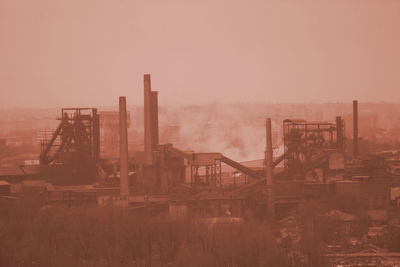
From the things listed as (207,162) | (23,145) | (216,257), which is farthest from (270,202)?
(23,145)

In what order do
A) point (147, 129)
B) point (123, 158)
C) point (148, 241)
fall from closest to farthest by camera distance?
point (148, 241)
point (123, 158)
point (147, 129)

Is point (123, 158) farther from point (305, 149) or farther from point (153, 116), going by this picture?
point (305, 149)

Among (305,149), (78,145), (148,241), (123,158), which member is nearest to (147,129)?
(123,158)

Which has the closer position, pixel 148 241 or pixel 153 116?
pixel 148 241

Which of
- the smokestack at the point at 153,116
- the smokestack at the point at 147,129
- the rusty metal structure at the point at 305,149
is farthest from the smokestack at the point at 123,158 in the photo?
the rusty metal structure at the point at 305,149

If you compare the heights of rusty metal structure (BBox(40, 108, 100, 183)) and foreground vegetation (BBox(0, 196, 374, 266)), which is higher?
rusty metal structure (BBox(40, 108, 100, 183))

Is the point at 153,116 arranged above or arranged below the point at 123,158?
above

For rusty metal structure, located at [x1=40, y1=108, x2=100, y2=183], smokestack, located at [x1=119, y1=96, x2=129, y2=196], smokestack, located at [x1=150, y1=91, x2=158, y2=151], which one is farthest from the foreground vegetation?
rusty metal structure, located at [x1=40, y1=108, x2=100, y2=183]

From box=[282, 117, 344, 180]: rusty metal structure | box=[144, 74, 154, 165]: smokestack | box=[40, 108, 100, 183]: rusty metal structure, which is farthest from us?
box=[40, 108, 100, 183]: rusty metal structure

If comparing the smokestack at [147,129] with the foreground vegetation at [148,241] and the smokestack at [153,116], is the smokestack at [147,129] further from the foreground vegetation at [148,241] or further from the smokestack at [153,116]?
the foreground vegetation at [148,241]

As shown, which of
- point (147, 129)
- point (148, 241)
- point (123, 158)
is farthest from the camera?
point (147, 129)

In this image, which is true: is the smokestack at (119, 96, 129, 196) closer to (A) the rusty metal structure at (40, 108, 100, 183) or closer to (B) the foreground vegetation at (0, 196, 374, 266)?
(B) the foreground vegetation at (0, 196, 374, 266)

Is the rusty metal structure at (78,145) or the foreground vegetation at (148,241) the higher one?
the rusty metal structure at (78,145)

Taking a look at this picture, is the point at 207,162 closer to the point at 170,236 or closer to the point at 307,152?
the point at 307,152
